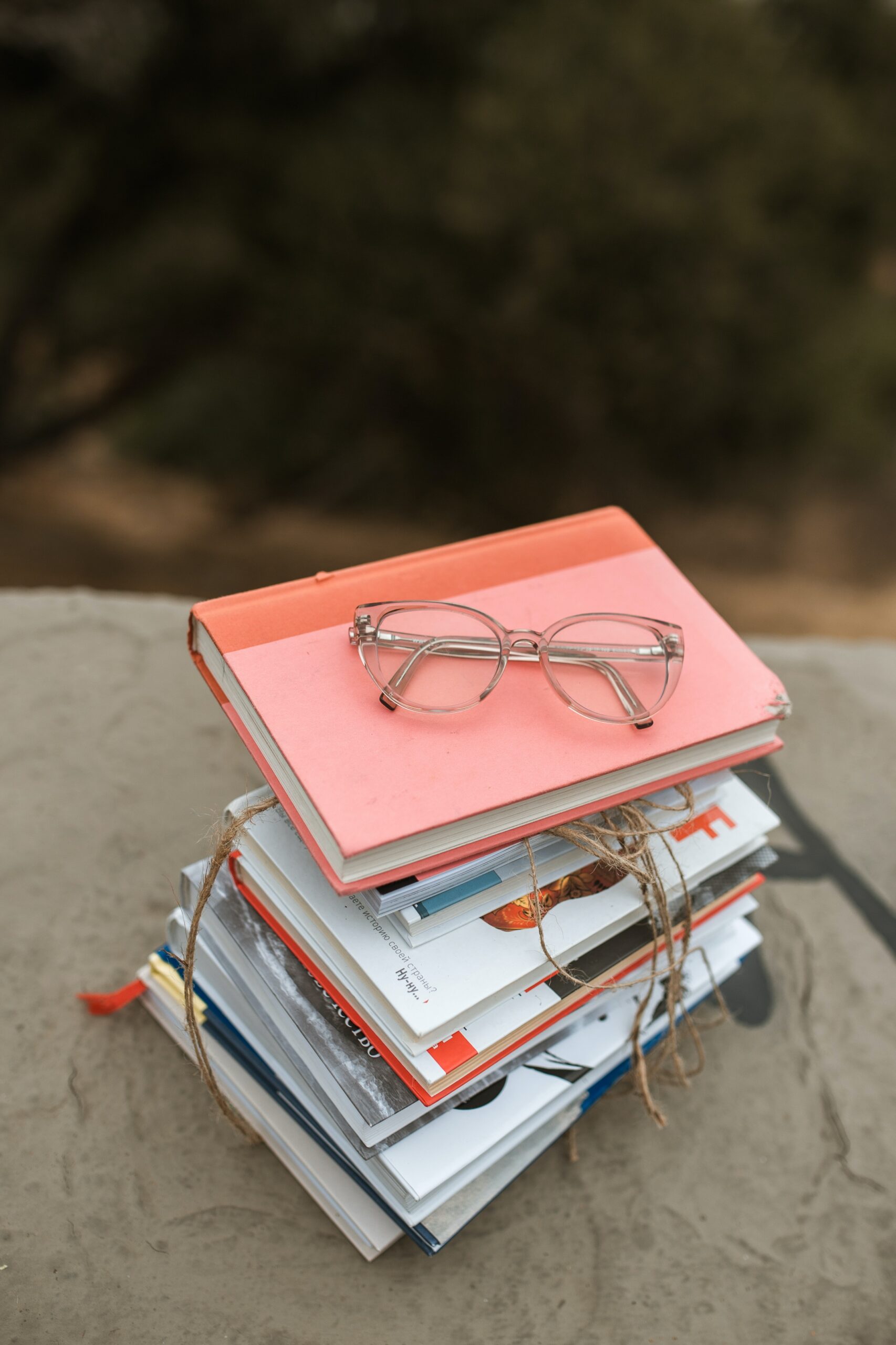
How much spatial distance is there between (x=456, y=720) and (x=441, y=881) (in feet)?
0.49

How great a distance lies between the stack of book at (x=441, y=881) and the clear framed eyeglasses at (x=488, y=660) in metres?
0.01

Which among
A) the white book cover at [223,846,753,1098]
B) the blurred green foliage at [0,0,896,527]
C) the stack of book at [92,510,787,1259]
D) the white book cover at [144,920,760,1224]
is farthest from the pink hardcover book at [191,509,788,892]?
the blurred green foliage at [0,0,896,527]

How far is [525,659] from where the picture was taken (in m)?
0.97

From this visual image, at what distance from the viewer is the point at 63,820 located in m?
1.39

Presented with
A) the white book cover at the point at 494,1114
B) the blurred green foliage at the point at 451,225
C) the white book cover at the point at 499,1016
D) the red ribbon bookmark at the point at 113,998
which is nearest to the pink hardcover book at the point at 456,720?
the white book cover at the point at 499,1016

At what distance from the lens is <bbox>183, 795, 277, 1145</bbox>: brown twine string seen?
0.90m

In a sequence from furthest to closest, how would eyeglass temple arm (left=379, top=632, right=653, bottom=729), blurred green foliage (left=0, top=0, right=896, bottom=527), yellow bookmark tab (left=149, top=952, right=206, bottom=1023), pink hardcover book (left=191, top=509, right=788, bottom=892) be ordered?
1. blurred green foliage (left=0, top=0, right=896, bottom=527)
2. yellow bookmark tab (left=149, top=952, right=206, bottom=1023)
3. eyeglass temple arm (left=379, top=632, right=653, bottom=729)
4. pink hardcover book (left=191, top=509, right=788, bottom=892)

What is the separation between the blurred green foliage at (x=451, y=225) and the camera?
10.9 feet

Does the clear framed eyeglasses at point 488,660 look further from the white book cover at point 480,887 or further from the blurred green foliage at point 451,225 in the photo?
the blurred green foliage at point 451,225

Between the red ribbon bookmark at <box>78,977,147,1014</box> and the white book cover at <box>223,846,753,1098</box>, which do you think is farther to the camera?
the red ribbon bookmark at <box>78,977,147,1014</box>

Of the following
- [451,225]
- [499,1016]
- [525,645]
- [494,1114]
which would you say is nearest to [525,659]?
[525,645]

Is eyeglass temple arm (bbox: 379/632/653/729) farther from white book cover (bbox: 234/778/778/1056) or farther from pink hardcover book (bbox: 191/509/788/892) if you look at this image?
white book cover (bbox: 234/778/778/1056)

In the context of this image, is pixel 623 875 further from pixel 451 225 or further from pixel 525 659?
pixel 451 225

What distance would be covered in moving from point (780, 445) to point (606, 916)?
148 inches
